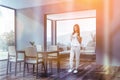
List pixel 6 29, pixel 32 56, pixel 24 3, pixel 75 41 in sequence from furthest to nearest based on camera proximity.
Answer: pixel 6 29 → pixel 24 3 → pixel 75 41 → pixel 32 56

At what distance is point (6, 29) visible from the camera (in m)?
6.72

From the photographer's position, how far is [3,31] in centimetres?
656

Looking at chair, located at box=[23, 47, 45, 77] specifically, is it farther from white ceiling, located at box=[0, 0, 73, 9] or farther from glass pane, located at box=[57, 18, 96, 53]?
glass pane, located at box=[57, 18, 96, 53]

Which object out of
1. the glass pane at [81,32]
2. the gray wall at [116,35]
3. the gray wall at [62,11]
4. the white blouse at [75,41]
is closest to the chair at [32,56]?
the white blouse at [75,41]

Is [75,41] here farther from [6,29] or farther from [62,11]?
[6,29]

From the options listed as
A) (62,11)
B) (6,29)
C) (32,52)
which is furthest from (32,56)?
(6,29)

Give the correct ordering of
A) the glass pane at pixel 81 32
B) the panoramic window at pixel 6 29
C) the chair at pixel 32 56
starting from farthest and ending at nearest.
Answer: the glass pane at pixel 81 32 → the panoramic window at pixel 6 29 → the chair at pixel 32 56

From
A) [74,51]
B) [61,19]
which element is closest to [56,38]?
[61,19]

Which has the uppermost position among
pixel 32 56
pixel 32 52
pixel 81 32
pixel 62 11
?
pixel 62 11

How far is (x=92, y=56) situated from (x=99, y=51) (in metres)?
2.45

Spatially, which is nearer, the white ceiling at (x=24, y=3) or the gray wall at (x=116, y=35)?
the gray wall at (x=116, y=35)

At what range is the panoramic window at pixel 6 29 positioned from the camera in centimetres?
651

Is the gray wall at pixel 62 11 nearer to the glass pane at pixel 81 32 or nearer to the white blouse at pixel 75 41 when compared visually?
the white blouse at pixel 75 41

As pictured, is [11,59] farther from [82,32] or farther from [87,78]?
[82,32]
